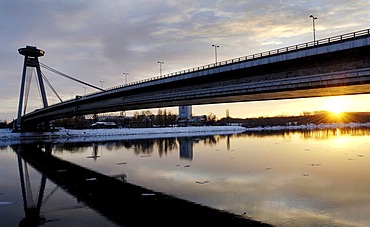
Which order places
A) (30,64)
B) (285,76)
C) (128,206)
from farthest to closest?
1. (30,64)
2. (285,76)
3. (128,206)

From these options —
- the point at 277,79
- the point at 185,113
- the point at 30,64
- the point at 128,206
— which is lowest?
the point at 128,206

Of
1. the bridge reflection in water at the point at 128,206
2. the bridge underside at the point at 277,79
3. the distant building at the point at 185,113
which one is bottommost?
the bridge reflection in water at the point at 128,206

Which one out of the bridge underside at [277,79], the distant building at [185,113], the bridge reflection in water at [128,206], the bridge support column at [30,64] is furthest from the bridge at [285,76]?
the distant building at [185,113]

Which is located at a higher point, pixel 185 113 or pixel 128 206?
pixel 185 113

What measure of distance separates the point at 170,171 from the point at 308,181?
27.7 ft

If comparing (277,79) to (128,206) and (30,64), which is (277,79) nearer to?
(128,206)

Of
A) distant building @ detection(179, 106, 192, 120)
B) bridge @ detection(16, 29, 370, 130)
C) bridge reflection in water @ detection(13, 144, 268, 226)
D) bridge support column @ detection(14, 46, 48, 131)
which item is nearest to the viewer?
bridge reflection in water @ detection(13, 144, 268, 226)

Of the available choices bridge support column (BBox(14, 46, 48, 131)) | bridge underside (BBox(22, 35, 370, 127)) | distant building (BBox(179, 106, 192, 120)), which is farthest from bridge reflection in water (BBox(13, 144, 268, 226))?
distant building (BBox(179, 106, 192, 120))

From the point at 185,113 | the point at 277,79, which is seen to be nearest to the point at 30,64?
the point at 277,79

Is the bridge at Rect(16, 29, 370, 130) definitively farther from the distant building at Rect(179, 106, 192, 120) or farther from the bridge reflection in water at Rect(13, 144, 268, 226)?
the distant building at Rect(179, 106, 192, 120)

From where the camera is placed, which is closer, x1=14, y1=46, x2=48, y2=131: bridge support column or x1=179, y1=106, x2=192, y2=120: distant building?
x1=14, y1=46, x2=48, y2=131: bridge support column

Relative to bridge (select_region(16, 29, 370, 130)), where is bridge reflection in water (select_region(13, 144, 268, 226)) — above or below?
below

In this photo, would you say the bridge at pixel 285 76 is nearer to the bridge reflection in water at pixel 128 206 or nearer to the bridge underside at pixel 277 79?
the bridge underside at pixel 277 79

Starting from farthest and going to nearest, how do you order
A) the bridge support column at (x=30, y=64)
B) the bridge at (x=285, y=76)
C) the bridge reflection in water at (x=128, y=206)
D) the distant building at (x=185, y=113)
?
the distant building at (x=185, y=113), the bridge support column at (x=30, y=64), the bridge at (x=285, y=76), the bridge reflection in water at (x=128, y=206)
